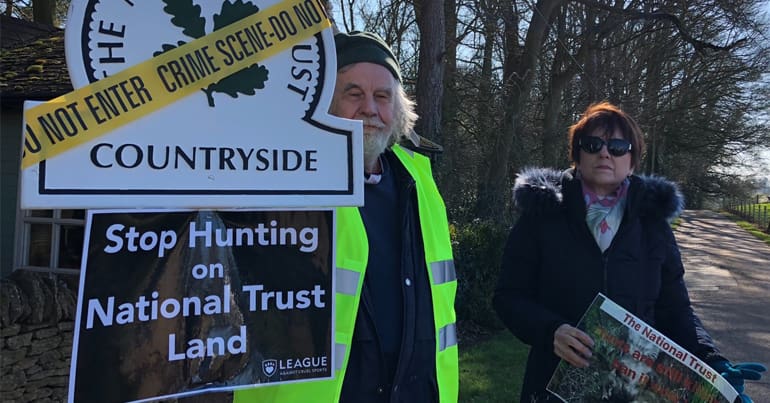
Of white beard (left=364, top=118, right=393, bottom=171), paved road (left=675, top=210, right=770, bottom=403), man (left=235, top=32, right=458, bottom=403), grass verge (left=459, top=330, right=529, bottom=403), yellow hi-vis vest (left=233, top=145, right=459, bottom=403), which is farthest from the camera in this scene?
paved road (left=675, top=210, right=770, bottom=403)

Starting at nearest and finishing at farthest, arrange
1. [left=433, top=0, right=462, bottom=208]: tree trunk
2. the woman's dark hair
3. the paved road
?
the woman's dark hair → the paved road → [left=433, top=0, right=462, bottom=208]: tree trunk

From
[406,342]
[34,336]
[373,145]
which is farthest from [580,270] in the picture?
[34,336]

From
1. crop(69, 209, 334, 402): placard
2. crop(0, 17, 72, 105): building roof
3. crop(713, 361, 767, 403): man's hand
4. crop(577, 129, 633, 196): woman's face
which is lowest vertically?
crop(713, 361, 767, 403): man's hand

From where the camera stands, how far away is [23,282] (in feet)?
13.5

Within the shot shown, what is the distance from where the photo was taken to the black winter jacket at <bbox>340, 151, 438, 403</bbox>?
1788mm

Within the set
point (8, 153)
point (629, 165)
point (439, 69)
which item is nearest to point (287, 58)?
point (629, 165)

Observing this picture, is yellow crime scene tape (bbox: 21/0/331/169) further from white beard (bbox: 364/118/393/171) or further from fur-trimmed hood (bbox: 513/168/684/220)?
fur-trimmed hood (bbox: 513/168/684/220)

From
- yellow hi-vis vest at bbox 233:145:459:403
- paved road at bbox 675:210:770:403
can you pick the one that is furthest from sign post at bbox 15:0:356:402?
paved road at bbox 675:210:770:403

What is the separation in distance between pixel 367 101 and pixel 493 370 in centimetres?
491

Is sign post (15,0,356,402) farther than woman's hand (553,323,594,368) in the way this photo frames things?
No

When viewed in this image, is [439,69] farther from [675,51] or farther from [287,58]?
[675,51]

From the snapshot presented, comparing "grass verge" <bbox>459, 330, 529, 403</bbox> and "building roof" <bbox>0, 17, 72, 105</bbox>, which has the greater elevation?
"building roof" <bbox>0, 17, 72, 105</bbox>

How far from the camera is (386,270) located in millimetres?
1891

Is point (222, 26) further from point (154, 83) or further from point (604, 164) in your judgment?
point (604, 164)
